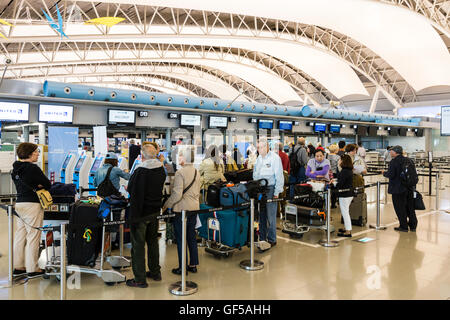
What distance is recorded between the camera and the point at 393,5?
17797 mm

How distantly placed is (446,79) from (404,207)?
27.2 m

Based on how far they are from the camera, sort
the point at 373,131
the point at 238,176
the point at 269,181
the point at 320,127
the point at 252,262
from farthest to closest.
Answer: the point at 373,131, the point at 320,127, the point at 238,176, the point at 269,181, the point at 252,262

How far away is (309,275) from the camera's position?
14.8 feet

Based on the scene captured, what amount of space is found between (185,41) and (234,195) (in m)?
20.3

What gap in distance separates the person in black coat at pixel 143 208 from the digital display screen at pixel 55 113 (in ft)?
17.8

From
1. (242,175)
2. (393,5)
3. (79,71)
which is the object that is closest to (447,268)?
(242,175)

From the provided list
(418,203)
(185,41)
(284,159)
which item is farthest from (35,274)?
(185,41)

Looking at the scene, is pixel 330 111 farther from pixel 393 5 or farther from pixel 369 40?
pixel 369 40

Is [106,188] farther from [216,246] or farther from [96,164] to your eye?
[96,164]

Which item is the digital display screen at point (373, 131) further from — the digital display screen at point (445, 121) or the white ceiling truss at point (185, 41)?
the digital display screen at point (445, 121)

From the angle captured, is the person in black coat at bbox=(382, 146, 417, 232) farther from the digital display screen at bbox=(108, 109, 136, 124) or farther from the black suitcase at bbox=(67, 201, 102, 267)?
the digital display screen at bbox=(108, 109, 136, 124)

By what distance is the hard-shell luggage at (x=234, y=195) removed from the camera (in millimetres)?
5348
